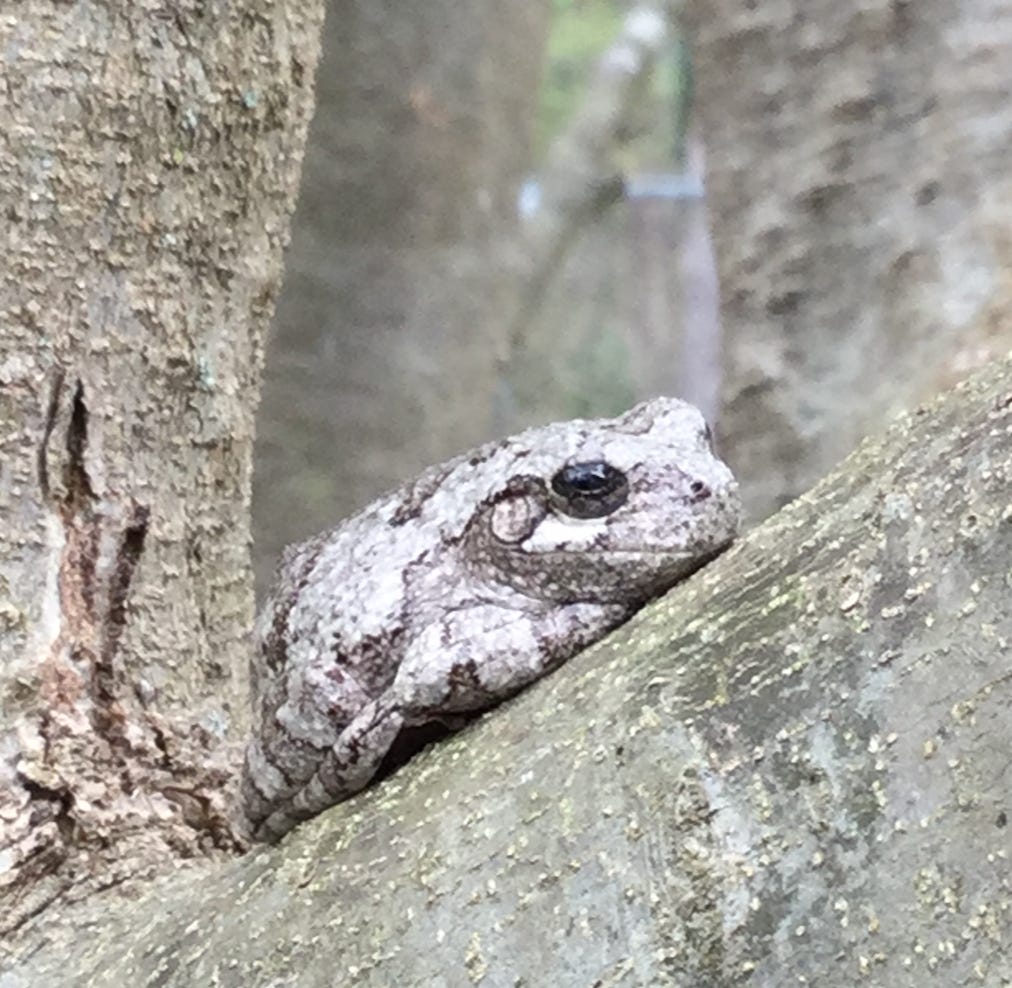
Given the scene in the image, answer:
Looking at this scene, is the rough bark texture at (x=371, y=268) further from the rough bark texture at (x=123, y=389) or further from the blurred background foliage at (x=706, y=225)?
the rough bark texture at (x=123, y=389)

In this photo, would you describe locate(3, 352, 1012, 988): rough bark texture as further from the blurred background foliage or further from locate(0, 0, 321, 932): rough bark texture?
the blurred background foliage

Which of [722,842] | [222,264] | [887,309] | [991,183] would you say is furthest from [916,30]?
[722,842]

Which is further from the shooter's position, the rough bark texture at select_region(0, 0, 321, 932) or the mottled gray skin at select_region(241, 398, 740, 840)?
the rough bark texture at select_region(0, 0, 321, 932)

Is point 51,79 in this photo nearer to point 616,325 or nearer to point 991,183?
point 991,183

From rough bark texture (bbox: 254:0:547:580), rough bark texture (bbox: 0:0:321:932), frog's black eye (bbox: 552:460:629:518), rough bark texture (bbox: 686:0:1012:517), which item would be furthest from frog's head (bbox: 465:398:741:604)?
rough bark texture (bbox: 254:0:547:580)

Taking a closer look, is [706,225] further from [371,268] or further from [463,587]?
[463,587]

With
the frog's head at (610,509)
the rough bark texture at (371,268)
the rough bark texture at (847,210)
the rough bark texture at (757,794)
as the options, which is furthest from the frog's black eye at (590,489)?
the rough bark texture at (371,268)
